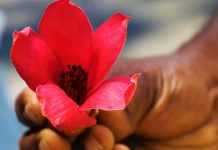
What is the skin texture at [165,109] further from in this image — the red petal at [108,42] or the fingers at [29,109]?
the red petal at [108,42]

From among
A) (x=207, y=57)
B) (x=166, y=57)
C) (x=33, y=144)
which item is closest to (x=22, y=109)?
(x=33, y=144)

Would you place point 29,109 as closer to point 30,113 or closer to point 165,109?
point 30,113

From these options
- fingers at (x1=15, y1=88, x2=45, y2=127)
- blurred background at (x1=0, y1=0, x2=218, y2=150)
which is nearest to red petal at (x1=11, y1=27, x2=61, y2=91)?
fingers at (x1=15, y1=88, x2=45, y2=127)

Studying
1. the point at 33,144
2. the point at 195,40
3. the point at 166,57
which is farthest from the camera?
the point at 195,40

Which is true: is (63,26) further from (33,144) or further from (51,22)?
(33,144)

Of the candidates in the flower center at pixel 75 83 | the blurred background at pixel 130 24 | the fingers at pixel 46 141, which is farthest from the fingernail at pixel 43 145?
the blurred background at pixel 130 24

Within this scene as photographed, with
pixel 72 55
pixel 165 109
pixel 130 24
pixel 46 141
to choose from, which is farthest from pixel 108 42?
pixel 130 24
